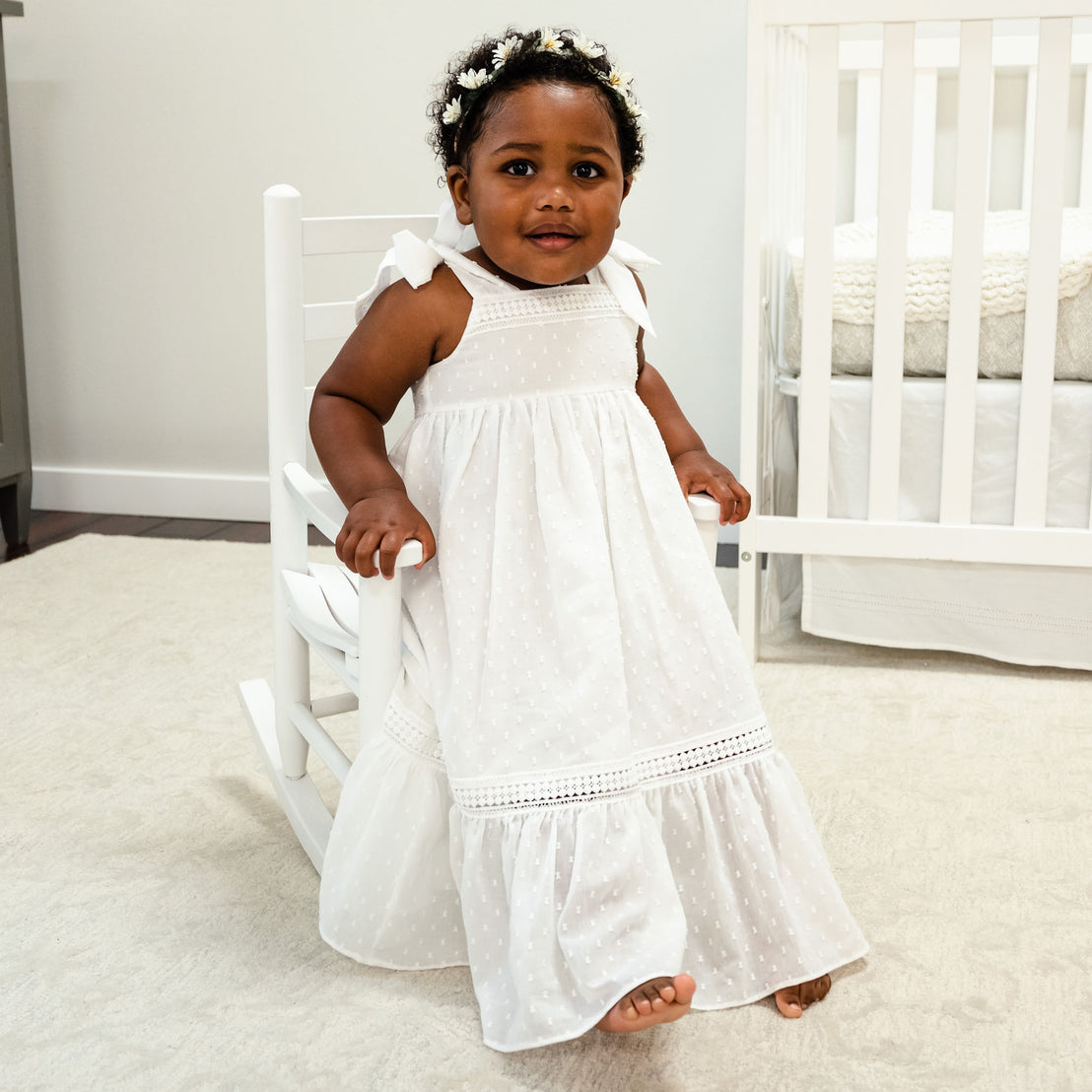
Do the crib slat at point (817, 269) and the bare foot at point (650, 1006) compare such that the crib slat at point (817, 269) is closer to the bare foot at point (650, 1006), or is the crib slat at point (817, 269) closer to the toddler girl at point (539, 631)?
the toddler girl at point (539, 631)

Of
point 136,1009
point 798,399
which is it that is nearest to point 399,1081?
point 136,1009

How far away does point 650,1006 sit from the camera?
815 mm

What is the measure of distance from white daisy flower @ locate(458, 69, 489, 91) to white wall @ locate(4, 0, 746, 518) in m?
1.24

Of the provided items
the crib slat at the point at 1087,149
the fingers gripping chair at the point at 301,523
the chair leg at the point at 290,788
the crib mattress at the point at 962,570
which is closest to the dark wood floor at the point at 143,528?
the crib mattress at the point at 962,570

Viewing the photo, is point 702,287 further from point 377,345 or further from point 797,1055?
point 797,1055

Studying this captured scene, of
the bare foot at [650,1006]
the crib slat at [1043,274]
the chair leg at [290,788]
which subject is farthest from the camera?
the crib slat at [1043,274]

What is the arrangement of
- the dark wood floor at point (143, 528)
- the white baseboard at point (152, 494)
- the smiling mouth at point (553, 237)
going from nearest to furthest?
the smiling mouth at point (553, 237) → the dark wood floor at point (143, 528) → the white baseboard at point (152, 494)

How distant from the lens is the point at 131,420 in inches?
98.0

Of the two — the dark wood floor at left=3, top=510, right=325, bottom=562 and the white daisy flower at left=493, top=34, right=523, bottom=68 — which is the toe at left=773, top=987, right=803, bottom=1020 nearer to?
the white daisy flower at left=493, top=34, right=523, bottom=68

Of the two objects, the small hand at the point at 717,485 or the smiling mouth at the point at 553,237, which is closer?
the smiling mouth at the point at 553,237

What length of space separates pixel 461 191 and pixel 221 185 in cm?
151

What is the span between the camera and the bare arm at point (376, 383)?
0.93m

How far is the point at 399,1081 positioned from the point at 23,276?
2.05 metres

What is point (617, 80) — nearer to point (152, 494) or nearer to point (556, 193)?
point (556, 193)
